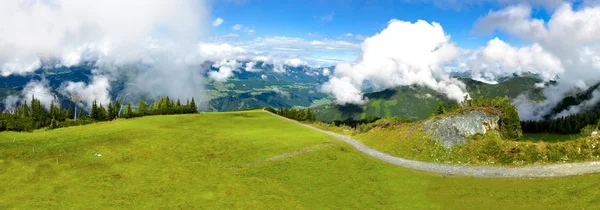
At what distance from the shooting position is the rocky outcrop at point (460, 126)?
52.1 metres

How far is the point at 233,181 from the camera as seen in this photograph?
42812mm

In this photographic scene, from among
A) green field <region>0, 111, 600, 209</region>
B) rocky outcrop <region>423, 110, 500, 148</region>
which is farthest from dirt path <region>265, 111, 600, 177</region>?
rocky outcrop <region>423, 110, 500, 148</region>

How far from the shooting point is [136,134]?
67.8 meters

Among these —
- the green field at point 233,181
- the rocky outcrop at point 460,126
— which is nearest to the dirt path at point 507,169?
the green field at point 233,181

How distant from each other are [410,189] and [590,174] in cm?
1723

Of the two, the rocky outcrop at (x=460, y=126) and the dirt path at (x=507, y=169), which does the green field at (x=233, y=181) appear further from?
the rocky outcrop at (x=460, y=126)

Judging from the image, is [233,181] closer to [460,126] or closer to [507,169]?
[507,169]

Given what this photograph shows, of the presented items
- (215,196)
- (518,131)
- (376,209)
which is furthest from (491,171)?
(215,196)

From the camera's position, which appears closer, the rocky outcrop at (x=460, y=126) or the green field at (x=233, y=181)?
the green field at (x=233, y=181)

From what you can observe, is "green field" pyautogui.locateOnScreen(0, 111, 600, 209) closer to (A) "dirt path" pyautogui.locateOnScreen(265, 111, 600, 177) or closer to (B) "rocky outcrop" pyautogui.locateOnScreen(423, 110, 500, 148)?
(A) "dirt path" pyautogui.locateOnScreen(265, 111, 600, 177)

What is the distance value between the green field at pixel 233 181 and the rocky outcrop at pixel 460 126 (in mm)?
10240

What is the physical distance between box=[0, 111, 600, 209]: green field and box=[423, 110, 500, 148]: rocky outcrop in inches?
403

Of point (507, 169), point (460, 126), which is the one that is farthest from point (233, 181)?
point (460, 126)

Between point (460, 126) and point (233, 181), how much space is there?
33.2m
